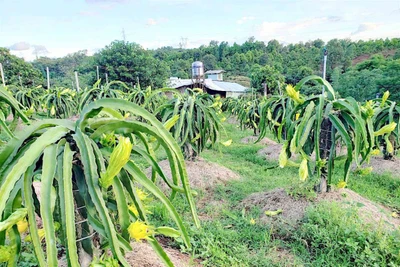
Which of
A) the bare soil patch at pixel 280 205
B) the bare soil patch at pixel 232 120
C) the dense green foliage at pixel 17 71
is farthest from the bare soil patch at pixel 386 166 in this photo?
the dense green foliage at pixel 17 71

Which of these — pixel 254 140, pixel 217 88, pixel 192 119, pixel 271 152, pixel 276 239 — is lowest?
pixel 254 140

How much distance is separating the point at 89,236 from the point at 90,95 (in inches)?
202

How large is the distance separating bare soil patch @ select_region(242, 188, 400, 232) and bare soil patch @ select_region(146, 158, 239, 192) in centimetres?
63

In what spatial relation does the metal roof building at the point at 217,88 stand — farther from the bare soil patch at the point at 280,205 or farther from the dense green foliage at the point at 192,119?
the bare soil patch at the point at 280,205

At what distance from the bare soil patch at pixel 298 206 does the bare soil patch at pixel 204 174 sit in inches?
24.7

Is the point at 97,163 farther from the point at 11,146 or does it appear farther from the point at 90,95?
the point at 90,95

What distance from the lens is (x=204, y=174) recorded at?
3.48 meters

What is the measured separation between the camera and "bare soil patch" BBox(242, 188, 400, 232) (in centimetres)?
232

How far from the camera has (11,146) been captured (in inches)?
35.9

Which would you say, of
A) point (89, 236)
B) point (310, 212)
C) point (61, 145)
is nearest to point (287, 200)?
point (310, 212)

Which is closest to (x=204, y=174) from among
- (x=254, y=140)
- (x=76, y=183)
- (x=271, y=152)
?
(x=271, y=152)

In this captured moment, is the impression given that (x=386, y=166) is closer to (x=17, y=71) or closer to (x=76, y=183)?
(x=76, y=183)

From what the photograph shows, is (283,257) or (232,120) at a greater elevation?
(283,257)

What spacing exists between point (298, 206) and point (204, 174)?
1.28 meters
